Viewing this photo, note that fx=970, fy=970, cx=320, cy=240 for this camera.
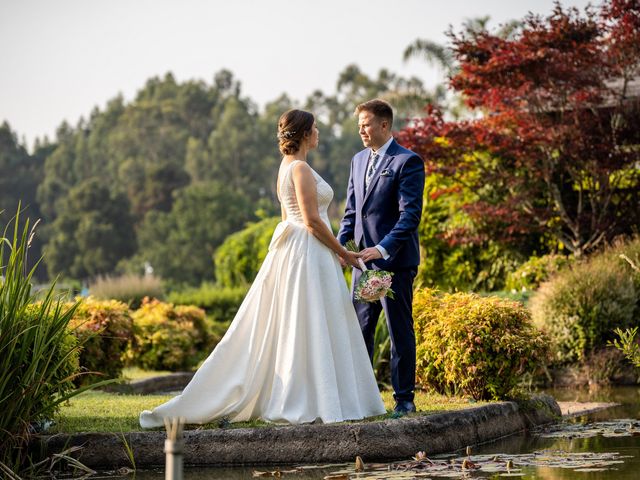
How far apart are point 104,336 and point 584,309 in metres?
5.66

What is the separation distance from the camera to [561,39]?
1436 cm

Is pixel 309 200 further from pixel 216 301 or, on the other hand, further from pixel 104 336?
pixel 216 301

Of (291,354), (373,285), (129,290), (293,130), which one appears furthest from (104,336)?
(129,290)

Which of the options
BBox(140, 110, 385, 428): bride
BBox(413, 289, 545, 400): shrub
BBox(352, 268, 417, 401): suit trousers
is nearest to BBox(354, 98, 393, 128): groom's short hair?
BBox(140, 110, 385, 428): bride

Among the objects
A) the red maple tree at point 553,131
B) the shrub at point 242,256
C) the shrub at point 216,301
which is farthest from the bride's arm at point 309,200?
the shrub at point 242,256

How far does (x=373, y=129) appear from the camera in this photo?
7098 mm

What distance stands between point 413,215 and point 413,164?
1.29 ft

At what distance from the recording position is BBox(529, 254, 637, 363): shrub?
11.6 metres

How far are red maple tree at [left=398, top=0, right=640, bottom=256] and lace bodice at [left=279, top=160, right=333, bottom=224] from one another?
319 inches

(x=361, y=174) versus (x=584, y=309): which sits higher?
(x=361, y=174)

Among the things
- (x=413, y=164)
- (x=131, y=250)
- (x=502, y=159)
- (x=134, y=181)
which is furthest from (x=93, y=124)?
(x=413, y=164)

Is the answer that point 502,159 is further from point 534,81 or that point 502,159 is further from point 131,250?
point 131,250

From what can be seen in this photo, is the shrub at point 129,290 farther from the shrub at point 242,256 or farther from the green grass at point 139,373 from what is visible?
the green grass at point 139,373

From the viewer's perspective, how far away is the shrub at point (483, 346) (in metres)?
7.78
